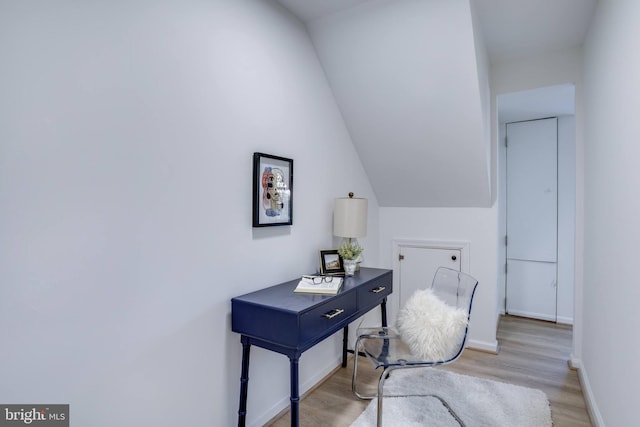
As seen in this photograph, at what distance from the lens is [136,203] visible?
1.42 meters

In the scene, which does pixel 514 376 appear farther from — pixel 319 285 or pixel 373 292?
pixel 319 285

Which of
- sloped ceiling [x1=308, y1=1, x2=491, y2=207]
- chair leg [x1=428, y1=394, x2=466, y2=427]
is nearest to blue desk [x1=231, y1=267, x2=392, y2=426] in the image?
chair leg [x1=428, y1=394, x2=466, y2=427]

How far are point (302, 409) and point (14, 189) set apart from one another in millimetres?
1895

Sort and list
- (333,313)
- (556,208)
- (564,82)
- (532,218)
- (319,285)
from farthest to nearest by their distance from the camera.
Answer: (532,218), (556,208), (564,82), (319,285), (333,313)

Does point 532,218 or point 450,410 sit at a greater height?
point 532,218

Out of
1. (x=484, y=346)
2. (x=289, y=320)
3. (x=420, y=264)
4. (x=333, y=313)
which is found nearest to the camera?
(x=289, y=320)

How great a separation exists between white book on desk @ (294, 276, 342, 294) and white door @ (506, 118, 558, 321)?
10.0 feet

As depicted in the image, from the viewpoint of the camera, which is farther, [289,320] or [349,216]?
[349,216]

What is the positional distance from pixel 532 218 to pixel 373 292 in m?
2.76

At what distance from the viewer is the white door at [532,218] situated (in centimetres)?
399

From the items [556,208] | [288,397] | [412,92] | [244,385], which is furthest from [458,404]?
[556,208]

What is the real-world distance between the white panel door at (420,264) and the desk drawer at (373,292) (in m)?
0.98

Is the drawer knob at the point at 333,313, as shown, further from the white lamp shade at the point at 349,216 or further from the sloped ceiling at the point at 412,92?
the sloped ceiling at the point at 412,92

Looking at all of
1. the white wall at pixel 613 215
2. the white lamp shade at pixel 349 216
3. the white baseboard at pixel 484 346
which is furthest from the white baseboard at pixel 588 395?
the white lamp shade at pixel 349 216
